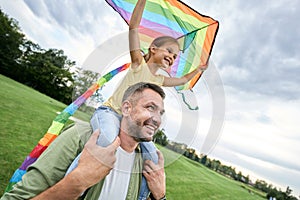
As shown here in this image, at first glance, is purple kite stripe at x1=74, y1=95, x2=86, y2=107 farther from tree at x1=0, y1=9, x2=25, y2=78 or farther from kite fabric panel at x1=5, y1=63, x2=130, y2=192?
tree at x1=0, y1=9, x2=25, y2=78

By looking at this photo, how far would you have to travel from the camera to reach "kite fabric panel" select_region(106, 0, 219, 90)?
167cm

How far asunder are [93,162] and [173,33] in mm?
Answer: 1148

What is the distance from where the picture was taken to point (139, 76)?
1357mm

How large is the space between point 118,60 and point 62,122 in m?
1.06

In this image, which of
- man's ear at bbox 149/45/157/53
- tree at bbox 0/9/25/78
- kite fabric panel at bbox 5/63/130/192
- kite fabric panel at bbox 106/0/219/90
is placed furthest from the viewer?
tree at bbox 0/9/25/78

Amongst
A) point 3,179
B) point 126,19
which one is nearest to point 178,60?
point 126,19

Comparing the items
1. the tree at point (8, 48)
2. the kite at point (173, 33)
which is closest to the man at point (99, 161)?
the kite at point (173, 33)

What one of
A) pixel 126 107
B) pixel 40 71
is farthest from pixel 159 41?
pixel 40 71

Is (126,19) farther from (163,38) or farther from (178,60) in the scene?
(178,60)

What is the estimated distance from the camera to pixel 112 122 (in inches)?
47.8

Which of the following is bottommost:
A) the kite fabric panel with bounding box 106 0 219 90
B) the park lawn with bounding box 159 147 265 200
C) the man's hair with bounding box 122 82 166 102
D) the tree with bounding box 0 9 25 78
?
the park lawn with bounding box 159 147 265 200

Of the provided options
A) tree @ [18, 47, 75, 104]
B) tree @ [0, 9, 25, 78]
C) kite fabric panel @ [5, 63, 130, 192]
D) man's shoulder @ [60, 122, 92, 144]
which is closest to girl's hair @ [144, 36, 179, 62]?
kite fabric panel @ [5, 63, 130, 192]

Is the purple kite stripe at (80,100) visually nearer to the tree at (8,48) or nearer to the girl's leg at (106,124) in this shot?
the girl's leg at (106,124)

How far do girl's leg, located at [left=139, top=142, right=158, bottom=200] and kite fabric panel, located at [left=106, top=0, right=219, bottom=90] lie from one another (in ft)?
1.47
